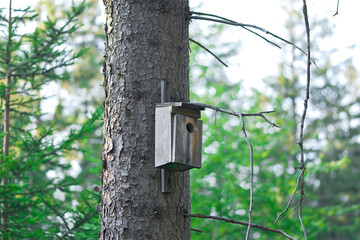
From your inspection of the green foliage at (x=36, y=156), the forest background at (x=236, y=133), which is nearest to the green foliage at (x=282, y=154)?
the forest background at (x=236, y=133)

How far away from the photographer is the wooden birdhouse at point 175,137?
2242mm

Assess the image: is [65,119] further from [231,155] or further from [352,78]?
[352,78]

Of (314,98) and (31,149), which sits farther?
(314,98)

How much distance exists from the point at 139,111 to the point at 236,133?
20.8ft

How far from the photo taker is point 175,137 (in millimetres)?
2285

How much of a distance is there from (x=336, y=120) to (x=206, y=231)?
379 inches

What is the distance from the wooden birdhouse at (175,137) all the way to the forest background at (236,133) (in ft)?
5.92

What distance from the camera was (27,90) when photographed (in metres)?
4.49

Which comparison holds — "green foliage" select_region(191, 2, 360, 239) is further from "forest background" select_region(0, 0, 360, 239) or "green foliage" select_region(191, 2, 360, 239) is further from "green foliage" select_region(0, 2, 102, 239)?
"green foliage" select_region(0, 2, 102, 239)

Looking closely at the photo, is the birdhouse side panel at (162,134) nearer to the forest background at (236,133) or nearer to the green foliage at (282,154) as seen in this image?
the forest background at (236,133)

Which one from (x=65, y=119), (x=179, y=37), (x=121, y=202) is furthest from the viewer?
(x=65, y=119)

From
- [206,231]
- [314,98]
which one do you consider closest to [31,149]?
[206,231]

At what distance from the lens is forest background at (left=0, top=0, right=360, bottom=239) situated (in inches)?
181

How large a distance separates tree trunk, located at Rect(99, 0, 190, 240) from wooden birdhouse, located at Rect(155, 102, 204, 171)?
5cm
